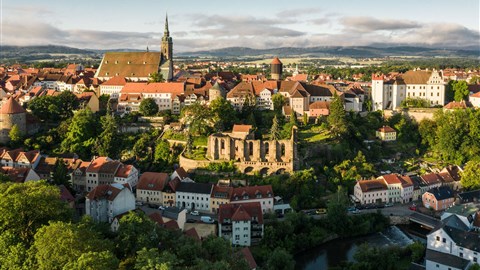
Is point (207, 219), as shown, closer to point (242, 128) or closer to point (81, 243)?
point (242, 128)

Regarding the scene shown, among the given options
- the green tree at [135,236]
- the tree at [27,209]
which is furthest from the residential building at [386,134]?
the tree at [27,209]

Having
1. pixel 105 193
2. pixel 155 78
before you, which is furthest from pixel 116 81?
pixel 105 193

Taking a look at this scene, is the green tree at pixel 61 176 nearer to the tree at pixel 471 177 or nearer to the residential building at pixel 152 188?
the residential building at pixel 152 188

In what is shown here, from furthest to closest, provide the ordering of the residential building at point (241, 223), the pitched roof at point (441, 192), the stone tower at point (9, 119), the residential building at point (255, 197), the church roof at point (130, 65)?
the church roof at point (130, 65) < the stone tower at point (9, 119) < the pitched roof at point (441, 192) < the residential building at point (255, 197) < the residential building at point (241, 223)

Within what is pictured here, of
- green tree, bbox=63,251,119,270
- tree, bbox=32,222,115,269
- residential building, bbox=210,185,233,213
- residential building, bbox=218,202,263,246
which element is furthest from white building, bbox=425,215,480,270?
green tree, bbox=63,251,119,270

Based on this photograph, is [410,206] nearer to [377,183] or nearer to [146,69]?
[377,183]

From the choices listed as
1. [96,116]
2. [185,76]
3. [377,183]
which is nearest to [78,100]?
[96,116]
